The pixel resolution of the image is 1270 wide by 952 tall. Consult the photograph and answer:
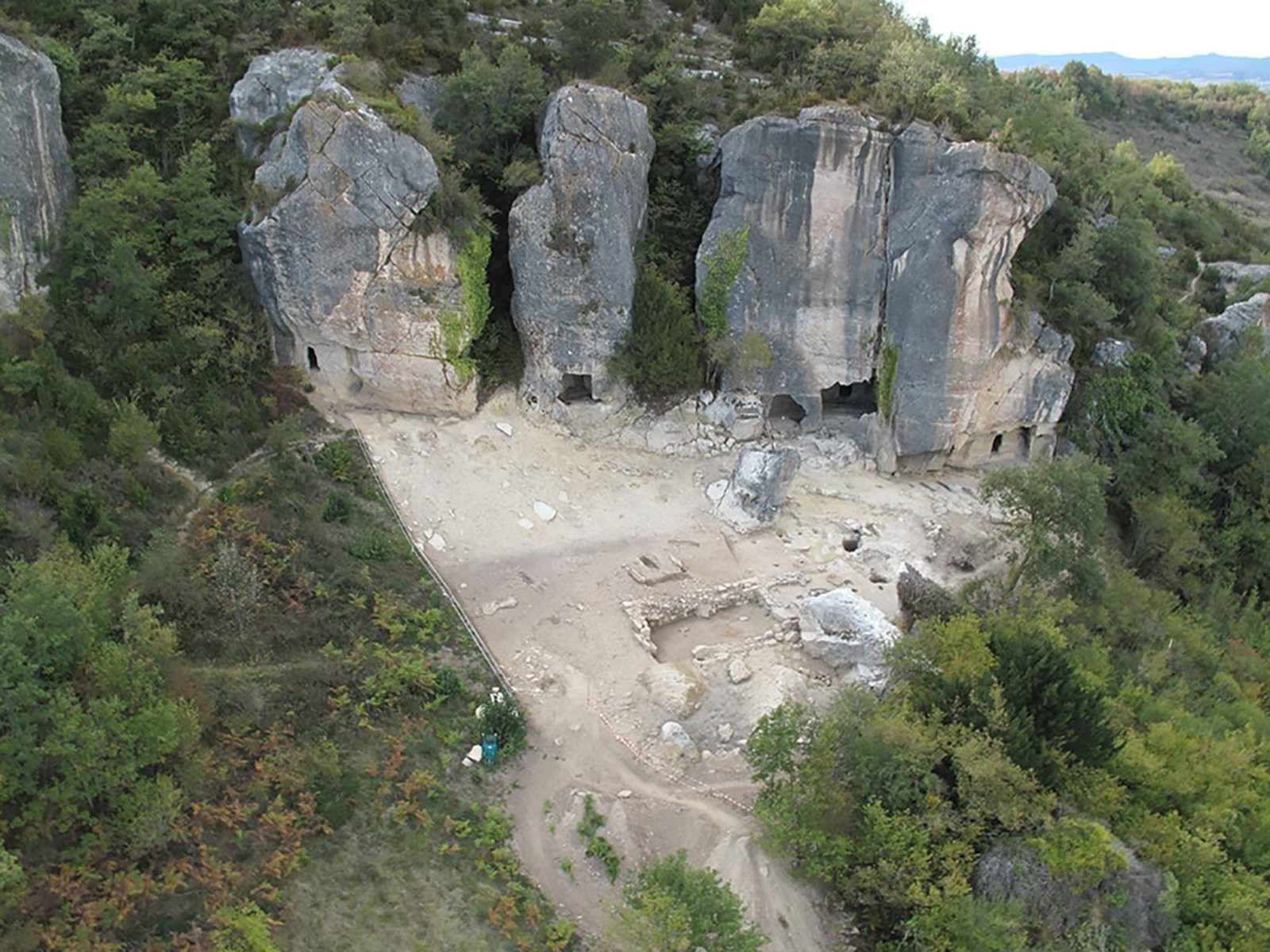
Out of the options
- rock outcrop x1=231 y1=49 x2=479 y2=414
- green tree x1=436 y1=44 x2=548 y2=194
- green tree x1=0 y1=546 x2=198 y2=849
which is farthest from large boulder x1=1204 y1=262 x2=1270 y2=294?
green tree x1=0 y1=546 x2=198 y2=849

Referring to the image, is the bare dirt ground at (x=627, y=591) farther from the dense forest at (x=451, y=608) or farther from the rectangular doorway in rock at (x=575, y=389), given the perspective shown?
the rectangular doorway in rock at (x=575, y=389)

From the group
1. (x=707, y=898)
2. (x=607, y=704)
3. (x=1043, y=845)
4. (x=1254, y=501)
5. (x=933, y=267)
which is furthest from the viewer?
(x=1254, y=501)

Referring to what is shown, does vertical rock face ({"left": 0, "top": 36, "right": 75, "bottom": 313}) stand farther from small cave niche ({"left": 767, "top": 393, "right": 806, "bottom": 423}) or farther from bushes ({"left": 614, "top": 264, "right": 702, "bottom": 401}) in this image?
small cave niche ({"left": 767, "top": 393, "right": 806, "bottom": 423})

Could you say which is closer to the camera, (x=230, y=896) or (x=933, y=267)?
(x=230, y=896)

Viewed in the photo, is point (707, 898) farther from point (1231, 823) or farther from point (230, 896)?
point (1231, 823)

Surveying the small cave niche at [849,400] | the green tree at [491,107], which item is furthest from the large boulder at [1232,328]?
the green tree at [491,107]

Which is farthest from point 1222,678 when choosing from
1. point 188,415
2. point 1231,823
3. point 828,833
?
point 188,415
